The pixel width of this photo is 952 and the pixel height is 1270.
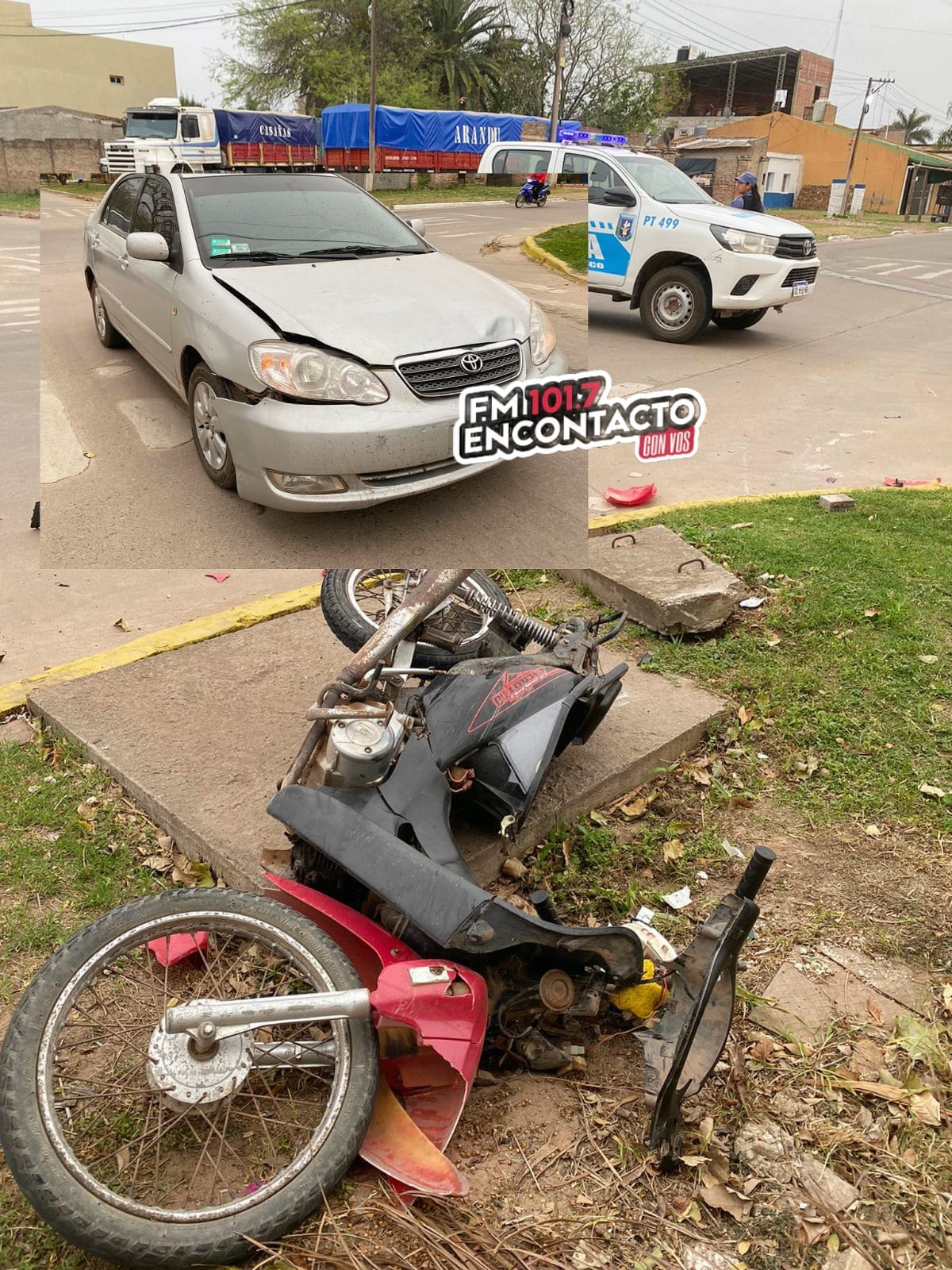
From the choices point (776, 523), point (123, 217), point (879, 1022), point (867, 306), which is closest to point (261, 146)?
point (123, 217)

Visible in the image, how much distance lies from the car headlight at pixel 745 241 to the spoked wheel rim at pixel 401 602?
598cm

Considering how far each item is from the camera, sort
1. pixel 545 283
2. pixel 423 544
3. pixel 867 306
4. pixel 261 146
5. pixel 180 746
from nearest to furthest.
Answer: pixel 261 146 < pixel 423 544 < pixel 545 283 < pixel 180 746 < pixel 867 306

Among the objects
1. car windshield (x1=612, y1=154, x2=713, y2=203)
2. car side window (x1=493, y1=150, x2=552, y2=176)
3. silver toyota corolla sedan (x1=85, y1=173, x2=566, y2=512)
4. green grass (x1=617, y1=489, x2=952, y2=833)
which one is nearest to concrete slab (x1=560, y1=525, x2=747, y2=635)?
green grass (x1=617, y1=489, x2=952, y2=833)

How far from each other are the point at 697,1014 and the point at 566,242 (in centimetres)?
212

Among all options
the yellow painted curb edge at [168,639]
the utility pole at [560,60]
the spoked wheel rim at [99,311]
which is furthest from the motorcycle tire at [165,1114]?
the spoked wheel rim at [99,311]

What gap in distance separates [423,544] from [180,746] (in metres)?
1.15

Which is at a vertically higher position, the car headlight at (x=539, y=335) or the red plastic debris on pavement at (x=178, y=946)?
the car headlight at (x=539, y=335)

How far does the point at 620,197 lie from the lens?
768 centimetres

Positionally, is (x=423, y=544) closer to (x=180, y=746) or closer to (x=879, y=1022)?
Answer: (x=180, y=746)

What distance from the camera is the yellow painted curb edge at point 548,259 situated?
2.72 metres

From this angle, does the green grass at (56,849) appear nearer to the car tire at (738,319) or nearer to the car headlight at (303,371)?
the car headlight at (303,371)

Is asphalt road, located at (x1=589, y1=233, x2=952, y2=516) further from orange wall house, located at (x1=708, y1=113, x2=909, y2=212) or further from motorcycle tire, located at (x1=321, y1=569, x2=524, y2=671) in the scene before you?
motorcycle tire, located at (x1=321, y1=569, x2=524, y2=671)

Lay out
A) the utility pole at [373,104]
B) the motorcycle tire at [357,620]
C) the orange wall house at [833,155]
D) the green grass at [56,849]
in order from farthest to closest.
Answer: the orange wall house at [833,155] → the motorcycle tire at [357,620] → the green grass at [56,849] → the utility pole at [373,104]

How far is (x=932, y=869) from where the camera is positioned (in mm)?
2805
